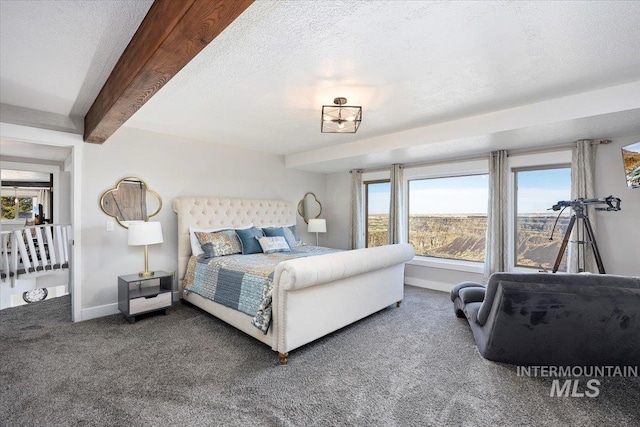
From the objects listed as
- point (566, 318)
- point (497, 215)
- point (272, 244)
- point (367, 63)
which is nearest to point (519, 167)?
point (497, 215)

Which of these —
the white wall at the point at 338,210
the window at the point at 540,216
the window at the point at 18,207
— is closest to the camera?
the window at the point at 540,216

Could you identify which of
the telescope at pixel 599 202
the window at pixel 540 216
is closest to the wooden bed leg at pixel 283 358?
the telescope at pixel 599 202

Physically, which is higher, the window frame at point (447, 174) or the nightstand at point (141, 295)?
the window frame at point (447, 174)

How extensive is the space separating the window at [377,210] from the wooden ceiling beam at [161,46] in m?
4.28

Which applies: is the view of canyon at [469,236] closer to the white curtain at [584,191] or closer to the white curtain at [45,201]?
the white curtain at [584,191]

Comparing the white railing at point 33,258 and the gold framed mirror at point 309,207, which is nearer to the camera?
the white railing at point 33,258

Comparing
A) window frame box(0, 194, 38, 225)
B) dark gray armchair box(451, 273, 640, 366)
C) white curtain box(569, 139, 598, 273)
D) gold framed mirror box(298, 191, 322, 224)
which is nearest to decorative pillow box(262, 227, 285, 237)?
gold framed mirror box(298, 191, 322, 224)

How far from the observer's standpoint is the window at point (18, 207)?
244 inches

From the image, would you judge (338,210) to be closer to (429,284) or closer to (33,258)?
(429,284)

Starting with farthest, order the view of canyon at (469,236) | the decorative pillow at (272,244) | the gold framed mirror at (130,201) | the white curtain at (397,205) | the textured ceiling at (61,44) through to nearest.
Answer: the white curtain at (397,205) < the decorative pillow at (272,244) < the view of canyon at (469,236) < the gold framed mirror at (130,201) < the textured ceiling at (61,44)

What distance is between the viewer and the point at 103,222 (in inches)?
140

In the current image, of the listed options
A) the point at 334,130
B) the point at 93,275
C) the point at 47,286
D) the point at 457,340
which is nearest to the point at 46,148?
the point at 47,286

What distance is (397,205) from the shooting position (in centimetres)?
512

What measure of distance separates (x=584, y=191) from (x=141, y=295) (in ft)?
17.5
